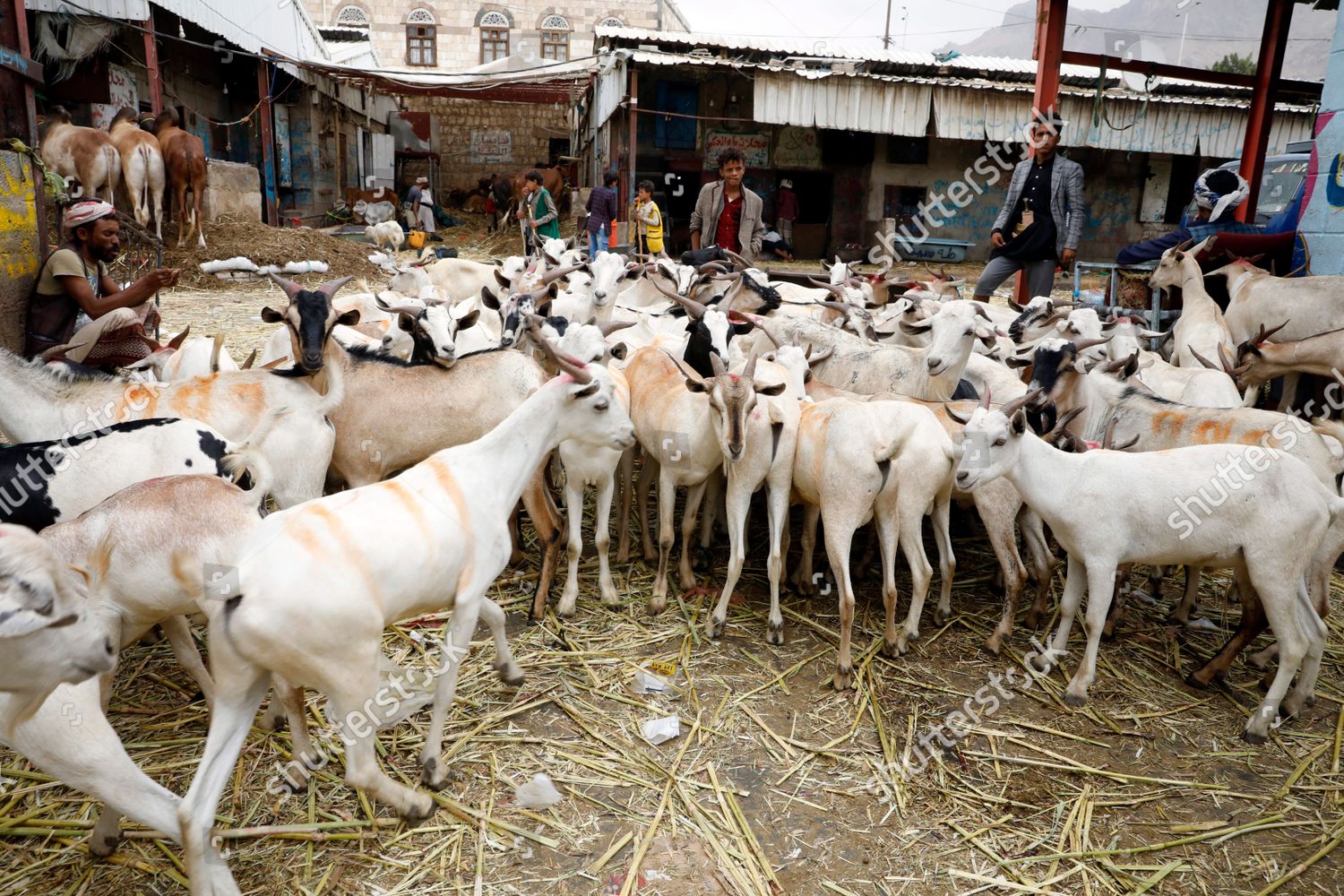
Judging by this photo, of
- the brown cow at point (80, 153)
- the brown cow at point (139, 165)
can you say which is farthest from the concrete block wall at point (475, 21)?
the brown cow at point (80, 153)

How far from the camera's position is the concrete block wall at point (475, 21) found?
131ft

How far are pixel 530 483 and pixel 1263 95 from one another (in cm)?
1091

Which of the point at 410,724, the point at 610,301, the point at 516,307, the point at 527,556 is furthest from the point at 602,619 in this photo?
the point at 610,301

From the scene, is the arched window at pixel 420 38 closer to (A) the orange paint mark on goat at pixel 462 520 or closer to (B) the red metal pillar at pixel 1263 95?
(B) the red metal pillar at pixel 1263 95

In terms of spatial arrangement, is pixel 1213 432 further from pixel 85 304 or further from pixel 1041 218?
pixel 85 304

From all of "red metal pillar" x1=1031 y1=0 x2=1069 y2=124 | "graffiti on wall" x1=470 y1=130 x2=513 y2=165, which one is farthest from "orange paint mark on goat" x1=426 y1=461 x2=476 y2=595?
"graffiti on wall" x1=470 y1=130 x2=513 y2=165

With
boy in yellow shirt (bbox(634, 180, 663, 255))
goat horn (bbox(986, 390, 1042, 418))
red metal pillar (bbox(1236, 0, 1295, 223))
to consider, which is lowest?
goat horn (bbox(986, 390, 1042, 418))

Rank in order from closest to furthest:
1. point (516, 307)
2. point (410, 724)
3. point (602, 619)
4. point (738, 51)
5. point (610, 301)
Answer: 1. point (410, 724)
2. point (602, 619)
3. point (516, 307)
4. point (610, 301)
5. point (738, 51)

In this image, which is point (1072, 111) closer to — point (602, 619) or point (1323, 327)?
point (1323, 327)

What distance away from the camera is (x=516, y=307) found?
246 inches

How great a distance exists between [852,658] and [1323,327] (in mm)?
5194

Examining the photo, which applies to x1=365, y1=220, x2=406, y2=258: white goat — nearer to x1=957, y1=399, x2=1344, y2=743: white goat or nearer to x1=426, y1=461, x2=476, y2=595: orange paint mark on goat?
x1=426, y1=461, x2=476, y2=595: orange paint mark on goat

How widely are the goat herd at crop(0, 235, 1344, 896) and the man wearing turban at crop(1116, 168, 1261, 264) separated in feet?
8.08

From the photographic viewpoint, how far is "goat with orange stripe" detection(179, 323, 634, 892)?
2.77m
